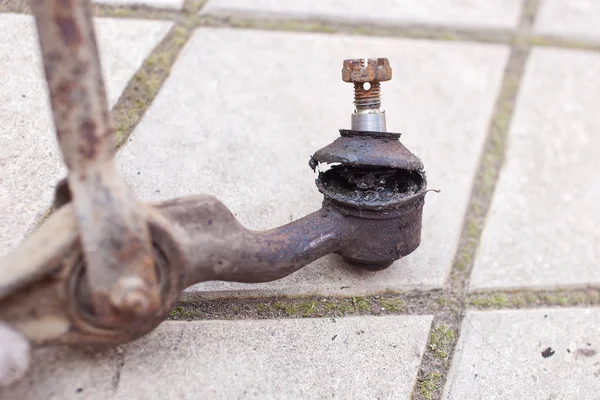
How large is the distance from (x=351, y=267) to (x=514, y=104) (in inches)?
19.0

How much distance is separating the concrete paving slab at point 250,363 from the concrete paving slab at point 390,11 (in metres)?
0.59

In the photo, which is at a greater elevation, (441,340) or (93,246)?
(93,246)

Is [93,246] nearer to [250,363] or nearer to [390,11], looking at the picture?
[250,363]

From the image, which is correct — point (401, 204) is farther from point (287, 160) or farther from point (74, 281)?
point (74, 281)

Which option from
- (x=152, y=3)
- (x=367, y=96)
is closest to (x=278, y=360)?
(x=367, y=96)

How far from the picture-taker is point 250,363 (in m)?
0.68

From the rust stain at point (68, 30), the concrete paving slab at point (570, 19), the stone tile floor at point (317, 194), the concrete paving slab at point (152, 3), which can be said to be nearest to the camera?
the rust stain at point (68, 30)

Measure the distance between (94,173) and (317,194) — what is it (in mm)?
423

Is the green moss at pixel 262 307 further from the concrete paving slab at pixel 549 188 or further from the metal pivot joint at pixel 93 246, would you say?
the concrete paving slab at pixel 549 188

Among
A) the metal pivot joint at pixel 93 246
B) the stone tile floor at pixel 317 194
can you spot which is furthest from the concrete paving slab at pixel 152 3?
the metal pivot joint at pixel 93 246

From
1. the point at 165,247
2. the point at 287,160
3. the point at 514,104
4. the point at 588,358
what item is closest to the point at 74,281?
the point at 165,247

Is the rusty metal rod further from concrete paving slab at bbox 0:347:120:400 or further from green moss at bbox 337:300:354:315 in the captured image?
green moss at bbox 337:300:354:315

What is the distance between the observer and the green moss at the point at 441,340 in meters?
0.74

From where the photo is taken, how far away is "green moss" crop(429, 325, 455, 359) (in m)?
0.74
